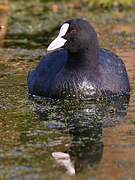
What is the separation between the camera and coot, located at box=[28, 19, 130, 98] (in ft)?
30.5

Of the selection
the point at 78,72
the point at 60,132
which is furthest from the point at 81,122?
the point at 78,72

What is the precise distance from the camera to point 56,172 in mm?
6359

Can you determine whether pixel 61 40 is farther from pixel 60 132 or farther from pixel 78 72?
pixel 60 132

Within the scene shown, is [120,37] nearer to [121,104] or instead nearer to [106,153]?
[121,104]

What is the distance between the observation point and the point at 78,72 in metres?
9.42

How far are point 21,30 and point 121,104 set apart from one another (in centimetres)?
643

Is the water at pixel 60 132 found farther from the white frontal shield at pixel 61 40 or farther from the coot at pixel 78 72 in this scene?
the white frontal shield at pixel 61 40

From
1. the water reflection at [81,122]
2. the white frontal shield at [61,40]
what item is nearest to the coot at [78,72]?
the white frontal shield at [61,40]

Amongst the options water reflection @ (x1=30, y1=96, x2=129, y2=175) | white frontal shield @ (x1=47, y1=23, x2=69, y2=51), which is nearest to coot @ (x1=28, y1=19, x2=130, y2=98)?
white frontal shield @ (x1=47, y1=23, x2=69, y2=51)

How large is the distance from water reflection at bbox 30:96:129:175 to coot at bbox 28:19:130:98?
12 cm

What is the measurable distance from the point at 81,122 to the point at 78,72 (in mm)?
1379

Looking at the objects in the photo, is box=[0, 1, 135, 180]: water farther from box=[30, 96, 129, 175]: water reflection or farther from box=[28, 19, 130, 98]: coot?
box=[28, 19, 130, 98]: coot

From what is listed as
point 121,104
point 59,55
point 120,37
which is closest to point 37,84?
point 59,55

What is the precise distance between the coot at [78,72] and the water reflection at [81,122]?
12 centimetres
